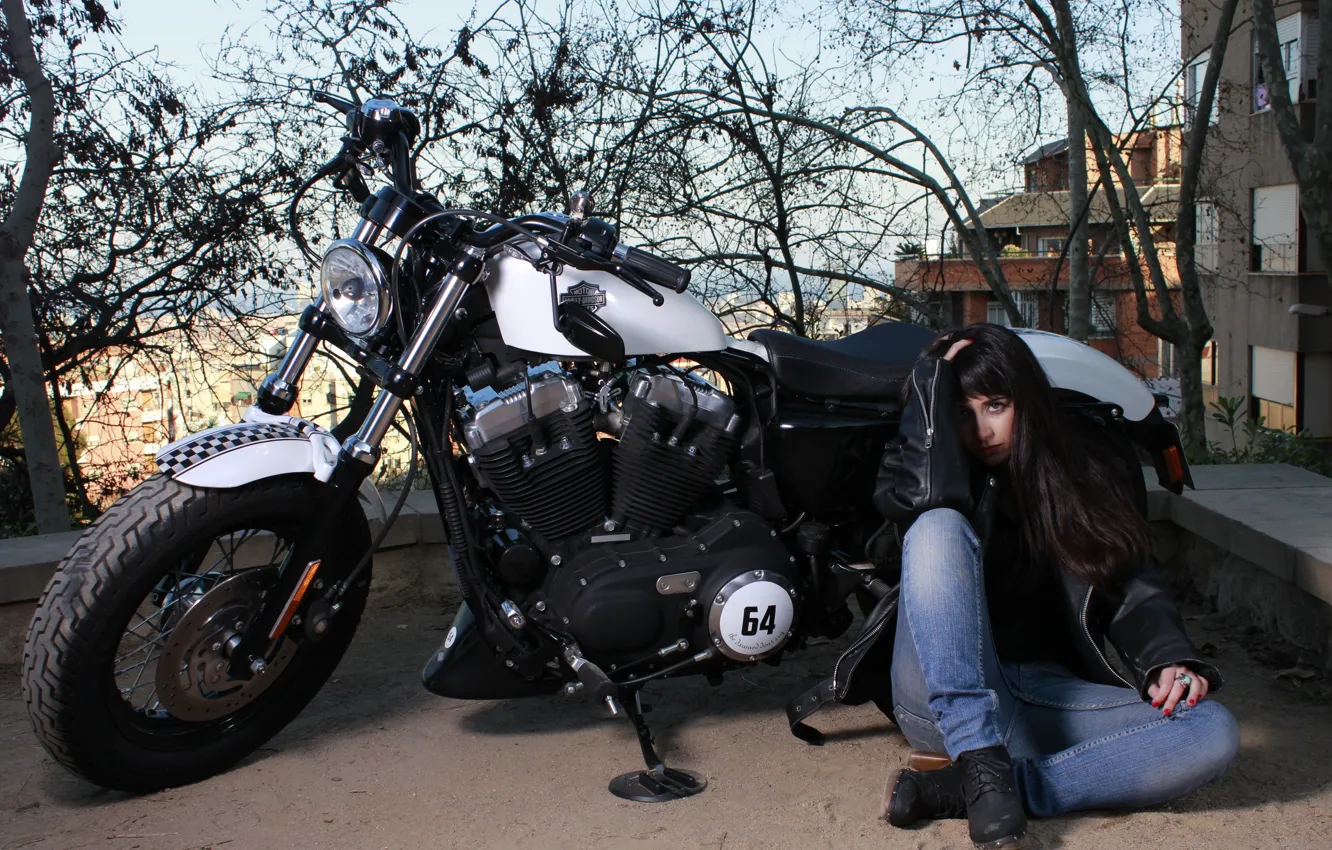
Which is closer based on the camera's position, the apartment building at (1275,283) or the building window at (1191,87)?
the building window at (1191,87)

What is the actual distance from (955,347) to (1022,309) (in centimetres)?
490

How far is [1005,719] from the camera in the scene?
8.05ft

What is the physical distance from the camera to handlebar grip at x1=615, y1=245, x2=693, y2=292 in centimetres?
260


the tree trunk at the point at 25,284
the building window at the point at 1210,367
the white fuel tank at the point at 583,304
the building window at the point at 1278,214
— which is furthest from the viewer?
the building window at the point at 1210,367

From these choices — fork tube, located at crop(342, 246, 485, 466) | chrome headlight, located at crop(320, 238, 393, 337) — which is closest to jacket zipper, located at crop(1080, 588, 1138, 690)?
fork tube, located at crop(342, 246, 485, 466)

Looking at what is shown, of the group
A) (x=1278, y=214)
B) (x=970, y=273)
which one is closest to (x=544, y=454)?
(x=970, y=273)

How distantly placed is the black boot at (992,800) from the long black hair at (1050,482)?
0.47 metres

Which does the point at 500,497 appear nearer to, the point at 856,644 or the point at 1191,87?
the point at 856,644

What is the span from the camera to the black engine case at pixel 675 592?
274cm

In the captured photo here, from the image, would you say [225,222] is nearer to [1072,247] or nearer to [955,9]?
[955,9]

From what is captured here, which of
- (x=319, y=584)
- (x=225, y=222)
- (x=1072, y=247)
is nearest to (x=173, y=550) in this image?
(x=319, y=584)

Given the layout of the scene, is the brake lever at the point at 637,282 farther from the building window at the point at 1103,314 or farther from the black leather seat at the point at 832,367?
the building window at the point at 1103,314

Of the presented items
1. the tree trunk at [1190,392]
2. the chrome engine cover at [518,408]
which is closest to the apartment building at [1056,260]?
the tree trunk at [1190,392]

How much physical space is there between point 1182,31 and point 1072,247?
59.5 inches
